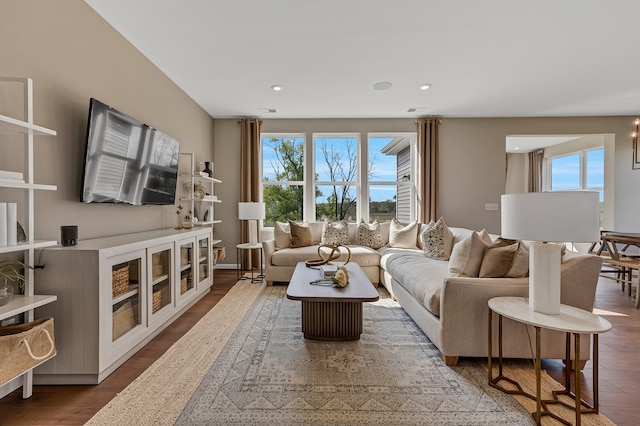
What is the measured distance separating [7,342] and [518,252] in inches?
117

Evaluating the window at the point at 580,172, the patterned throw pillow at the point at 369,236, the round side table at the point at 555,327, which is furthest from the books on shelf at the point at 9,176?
the window at the point at 580,172

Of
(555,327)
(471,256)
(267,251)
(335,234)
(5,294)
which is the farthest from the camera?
(335,234)

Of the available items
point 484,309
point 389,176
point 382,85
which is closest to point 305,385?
point 484,309

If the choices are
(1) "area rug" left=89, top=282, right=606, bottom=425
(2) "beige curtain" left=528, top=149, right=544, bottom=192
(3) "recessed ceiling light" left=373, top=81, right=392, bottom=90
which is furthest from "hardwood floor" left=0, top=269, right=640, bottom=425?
(2) "beige curtain" left=528, top=149, right=544, bottom=192

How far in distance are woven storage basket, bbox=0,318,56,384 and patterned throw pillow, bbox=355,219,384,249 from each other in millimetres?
3600

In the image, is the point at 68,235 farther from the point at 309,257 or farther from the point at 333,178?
the point at 333,178

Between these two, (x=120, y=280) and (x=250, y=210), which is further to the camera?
(x=250, y=210)

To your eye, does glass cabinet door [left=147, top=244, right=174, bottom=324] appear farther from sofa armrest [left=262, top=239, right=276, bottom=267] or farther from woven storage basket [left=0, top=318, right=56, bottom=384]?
sofa armrest [left=262, top=239, right=276, bottom=267]

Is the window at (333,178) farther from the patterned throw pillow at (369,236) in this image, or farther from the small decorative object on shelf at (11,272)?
the small decorative object on shelf at (11,272)

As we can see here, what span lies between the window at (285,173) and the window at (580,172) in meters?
5.77

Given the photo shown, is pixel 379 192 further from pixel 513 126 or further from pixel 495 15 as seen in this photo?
pixel 495 15

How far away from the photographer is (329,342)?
7.47ft

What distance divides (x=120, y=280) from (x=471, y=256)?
251 cm

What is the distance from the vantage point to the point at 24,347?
1396 millimetres
